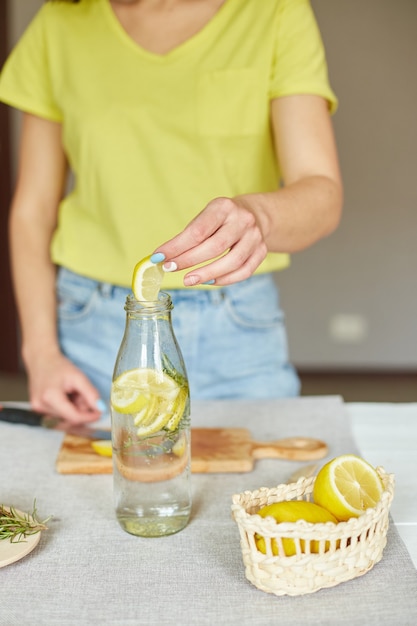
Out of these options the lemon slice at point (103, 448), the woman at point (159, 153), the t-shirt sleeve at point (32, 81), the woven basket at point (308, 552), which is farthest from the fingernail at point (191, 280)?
the t-shirt sleeve at point (32, 81)

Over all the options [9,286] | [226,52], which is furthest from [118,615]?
[9,286]

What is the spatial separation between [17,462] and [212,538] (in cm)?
39

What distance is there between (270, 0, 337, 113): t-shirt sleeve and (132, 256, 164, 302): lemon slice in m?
0.63

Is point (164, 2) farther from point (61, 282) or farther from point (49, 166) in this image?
point (61, 282)

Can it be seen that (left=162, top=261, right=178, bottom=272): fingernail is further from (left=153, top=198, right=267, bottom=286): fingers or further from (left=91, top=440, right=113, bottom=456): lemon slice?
(left=91, top=440, right=113, bottom=456): lemon slice

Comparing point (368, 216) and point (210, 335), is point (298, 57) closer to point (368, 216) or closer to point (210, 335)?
point (210, 335)

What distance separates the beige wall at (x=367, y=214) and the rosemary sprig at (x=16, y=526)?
11.5 ft

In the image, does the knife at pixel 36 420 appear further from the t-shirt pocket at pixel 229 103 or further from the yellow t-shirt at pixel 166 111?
the t-shirt pocket at pixel 229 103

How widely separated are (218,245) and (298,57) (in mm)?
659

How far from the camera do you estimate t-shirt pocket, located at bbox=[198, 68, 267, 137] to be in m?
1.50

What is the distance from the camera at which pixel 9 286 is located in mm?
4324

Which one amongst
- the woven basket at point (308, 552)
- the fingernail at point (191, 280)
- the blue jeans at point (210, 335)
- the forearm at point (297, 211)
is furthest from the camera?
the blue jeans at point (210, 335)

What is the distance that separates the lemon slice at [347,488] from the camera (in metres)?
0.88

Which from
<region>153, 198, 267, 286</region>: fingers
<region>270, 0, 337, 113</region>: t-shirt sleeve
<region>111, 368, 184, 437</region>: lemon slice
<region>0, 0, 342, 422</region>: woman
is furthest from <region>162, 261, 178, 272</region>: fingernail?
<region>270, 0, 337, 113</region>: t-shirt sleeve
